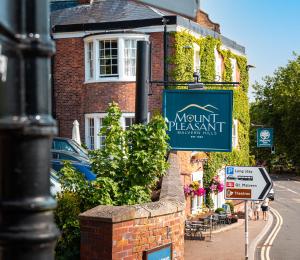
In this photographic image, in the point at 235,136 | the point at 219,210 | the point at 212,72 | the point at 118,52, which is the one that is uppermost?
the point at 118,52

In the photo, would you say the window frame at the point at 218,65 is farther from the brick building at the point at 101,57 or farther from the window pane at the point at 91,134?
the window pane at the point at 91,134

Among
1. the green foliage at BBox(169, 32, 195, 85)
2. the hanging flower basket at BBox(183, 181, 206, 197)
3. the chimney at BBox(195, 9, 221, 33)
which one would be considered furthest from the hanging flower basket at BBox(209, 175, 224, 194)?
the chimney at BBox(195, 9, 221, 33)

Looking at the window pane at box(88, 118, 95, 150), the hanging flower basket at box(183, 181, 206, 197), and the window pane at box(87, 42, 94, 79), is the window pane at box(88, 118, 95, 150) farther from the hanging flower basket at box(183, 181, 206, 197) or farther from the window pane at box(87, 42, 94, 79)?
the hanging flower basket at box(183, 181, 206, 197)

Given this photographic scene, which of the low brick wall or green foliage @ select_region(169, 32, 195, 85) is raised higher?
green foliage @ select_region(169, 32, 195, 85)

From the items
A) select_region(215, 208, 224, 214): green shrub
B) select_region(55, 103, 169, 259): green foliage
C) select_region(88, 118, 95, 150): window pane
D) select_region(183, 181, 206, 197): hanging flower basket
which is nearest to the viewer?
select_region(55, 103, 169, 259): green foliage

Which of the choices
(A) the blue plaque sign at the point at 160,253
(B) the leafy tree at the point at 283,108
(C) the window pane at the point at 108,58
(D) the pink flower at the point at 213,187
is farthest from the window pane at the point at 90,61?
(B) the leafy tree at the point at 283,108

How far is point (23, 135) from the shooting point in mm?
1716

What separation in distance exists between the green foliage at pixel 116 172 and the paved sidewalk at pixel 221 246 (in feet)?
33.3

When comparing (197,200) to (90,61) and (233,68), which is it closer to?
(90,61)

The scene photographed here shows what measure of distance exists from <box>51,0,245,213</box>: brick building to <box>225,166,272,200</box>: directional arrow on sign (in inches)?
420

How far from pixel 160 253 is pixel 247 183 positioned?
6.27m

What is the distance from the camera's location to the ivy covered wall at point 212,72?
2353 centimetres

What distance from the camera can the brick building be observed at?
23.7 metres

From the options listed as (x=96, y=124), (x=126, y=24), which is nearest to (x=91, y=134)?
(x=96, y=124)
